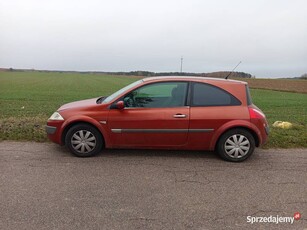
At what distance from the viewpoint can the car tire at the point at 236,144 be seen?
4543 mm

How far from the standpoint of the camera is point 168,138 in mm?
4555

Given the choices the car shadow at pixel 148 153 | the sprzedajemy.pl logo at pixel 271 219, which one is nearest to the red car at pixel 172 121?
the car shadow at pixel 148 153

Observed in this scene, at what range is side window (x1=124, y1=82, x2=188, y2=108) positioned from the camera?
4602 mm

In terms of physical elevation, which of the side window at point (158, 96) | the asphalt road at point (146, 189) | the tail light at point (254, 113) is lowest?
the asphalt road at point (146, 189)

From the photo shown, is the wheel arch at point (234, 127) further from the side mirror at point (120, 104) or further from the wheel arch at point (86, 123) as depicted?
the wheel arch at point (86, 123)

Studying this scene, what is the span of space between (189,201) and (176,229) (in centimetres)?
61

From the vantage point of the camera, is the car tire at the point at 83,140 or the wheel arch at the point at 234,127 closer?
the wheel arch at the point at 234,127

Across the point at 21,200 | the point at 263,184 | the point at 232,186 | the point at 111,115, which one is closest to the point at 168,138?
the point at 111,115

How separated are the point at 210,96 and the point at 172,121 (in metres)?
0.83

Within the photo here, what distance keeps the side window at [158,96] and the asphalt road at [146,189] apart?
37.5 inches

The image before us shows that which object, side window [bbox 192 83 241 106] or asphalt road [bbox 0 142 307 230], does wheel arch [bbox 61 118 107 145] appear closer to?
asphalt road [bbox 0 142 307 230]

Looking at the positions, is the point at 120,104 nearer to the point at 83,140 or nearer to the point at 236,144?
the point at 83,140

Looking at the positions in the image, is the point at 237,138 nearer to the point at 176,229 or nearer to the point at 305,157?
the point at 305,157

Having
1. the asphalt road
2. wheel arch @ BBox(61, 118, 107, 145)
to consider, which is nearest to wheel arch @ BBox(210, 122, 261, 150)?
the asphalt road
